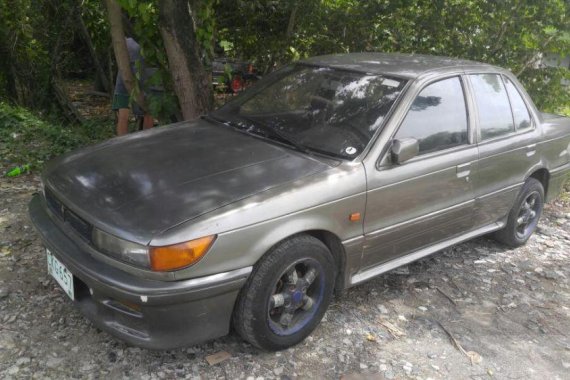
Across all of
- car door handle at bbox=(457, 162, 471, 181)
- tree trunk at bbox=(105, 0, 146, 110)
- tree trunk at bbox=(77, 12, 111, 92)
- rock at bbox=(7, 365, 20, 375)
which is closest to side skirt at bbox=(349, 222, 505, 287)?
car door handle at bbox=(457, 162, 471, 181)

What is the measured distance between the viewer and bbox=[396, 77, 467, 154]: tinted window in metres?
3.41

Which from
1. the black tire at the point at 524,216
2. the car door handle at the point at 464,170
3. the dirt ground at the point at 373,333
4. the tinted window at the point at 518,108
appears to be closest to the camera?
the dirt ground at the point at 373,333

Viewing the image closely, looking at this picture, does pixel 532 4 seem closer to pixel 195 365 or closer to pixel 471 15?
pixel 471 15

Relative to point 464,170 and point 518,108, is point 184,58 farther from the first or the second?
point 518,108

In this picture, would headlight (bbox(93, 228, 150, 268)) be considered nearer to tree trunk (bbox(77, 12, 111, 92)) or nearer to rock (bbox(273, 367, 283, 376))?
rock (bbox(273, 367, 283, 376))

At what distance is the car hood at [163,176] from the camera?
8.59 feet

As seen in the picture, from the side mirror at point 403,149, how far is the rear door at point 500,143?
2.82ft

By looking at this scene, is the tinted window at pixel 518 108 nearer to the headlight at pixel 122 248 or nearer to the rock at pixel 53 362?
the headlight at pixel 122 248

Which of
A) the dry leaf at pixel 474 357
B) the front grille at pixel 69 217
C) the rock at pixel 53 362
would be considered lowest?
the dry leaf at pixel 474 357

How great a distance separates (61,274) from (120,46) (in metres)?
3.31

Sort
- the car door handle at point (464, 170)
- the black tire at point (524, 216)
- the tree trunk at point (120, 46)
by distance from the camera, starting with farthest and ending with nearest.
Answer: the tree trunk at point (120, 46), the black tire at point (524, 216), the car door handle at point (464, 170)

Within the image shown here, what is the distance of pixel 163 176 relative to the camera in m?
2.93

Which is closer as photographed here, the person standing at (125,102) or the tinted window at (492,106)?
the tinted window at (492,106)

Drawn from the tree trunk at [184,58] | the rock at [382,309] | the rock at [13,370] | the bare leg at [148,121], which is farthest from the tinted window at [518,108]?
the rock at [13,370]
